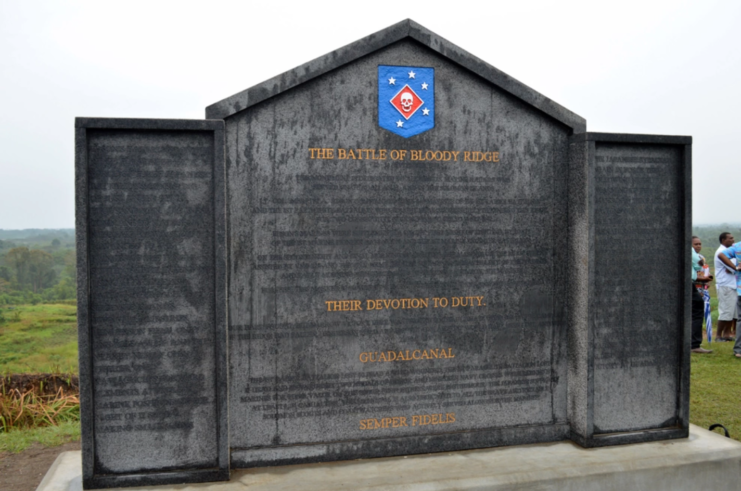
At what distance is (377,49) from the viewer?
388cm

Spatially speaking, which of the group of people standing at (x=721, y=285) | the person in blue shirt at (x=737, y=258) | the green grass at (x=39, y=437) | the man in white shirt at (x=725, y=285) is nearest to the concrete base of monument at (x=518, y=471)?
the green grass at (x=39, y=437)

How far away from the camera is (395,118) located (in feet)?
13.0

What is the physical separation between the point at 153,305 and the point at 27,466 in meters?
2.31

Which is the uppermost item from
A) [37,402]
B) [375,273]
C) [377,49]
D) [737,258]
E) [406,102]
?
[377,49]

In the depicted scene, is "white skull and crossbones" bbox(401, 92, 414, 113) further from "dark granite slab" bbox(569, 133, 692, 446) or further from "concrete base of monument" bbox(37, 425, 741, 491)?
"concrete base of monument" bbox(37, 425, 741, 491)

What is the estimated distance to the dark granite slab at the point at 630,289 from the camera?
4.15 meters

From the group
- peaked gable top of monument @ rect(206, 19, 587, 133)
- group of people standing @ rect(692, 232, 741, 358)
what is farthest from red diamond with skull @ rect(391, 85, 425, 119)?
group of people standing @ rect(692, 232, 741, 358)

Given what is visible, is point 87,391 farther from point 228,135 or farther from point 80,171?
point 228,135

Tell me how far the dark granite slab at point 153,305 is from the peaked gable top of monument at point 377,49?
0.87 ft

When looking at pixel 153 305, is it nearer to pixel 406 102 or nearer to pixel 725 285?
pixel 406 102

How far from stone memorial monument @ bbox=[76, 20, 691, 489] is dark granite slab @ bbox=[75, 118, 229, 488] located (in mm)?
12

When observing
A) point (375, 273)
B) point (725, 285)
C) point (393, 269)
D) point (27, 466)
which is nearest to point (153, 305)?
point (375, 273)

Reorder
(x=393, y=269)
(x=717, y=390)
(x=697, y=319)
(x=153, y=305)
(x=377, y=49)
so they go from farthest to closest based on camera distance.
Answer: (x=697, y=319) < (x=717, y=390) < (x=393, y=269) < (x=377, y=49) < (x=153, y=305)

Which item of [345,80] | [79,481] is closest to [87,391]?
[79,481]
